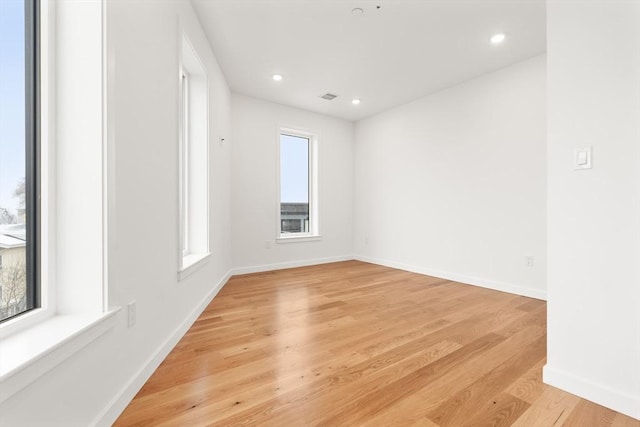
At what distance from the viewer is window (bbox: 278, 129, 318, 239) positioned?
200 inches

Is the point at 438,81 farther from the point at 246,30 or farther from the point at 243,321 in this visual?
the point at 243,321

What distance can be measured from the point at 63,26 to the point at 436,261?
4408 mm

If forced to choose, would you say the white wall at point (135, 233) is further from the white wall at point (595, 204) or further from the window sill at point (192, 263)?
the white wall at point (595, 204)

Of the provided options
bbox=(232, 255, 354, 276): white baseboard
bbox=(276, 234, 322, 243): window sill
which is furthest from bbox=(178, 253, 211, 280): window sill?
bbox=(276, 234, 322, 243): window sill

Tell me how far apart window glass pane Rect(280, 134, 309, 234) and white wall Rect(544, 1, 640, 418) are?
13.0ft

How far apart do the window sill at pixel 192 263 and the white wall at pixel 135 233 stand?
8 cm

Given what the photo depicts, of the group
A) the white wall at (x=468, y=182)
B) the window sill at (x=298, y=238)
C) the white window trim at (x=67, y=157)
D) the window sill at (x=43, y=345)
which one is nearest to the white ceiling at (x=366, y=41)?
the white wall at (x=468, y=182)

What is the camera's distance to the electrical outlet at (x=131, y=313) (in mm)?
1428

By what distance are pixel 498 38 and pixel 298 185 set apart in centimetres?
352

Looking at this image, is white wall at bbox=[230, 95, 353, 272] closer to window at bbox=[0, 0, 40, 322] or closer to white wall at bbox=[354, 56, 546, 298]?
white wall at bbox=[354, 56, 546, 298]

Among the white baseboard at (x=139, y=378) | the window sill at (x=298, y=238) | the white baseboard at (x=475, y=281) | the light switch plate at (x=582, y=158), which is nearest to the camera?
the white baseboard at (x=139, y=378)

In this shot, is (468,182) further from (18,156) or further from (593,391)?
(18,156)

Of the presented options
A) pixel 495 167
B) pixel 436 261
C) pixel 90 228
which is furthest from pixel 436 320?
pixel 90 228

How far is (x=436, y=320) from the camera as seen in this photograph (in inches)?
102
